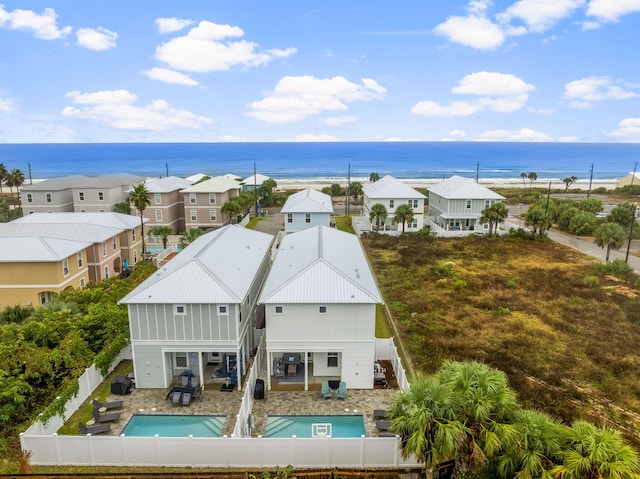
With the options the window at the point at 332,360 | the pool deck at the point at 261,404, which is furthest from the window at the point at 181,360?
the window at the point at 332,360

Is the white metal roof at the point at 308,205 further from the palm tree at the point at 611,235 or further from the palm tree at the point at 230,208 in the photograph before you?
the palm tree at the point at 611,235

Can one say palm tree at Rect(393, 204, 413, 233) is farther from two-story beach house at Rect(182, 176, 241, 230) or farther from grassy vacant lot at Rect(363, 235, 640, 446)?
two-story beach house at Rect(182, 176, 241, 230)

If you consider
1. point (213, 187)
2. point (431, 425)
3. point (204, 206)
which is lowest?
point (431, 425)

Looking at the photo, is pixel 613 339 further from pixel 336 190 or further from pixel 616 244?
pixel 336 190

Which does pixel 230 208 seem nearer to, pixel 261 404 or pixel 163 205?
pixel 163 205

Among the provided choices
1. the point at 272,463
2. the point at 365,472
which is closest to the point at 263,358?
the point at 272,463

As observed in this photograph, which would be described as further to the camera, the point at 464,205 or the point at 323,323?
the point at 464,205

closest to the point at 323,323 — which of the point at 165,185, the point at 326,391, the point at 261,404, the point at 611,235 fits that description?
the point at 326,391
